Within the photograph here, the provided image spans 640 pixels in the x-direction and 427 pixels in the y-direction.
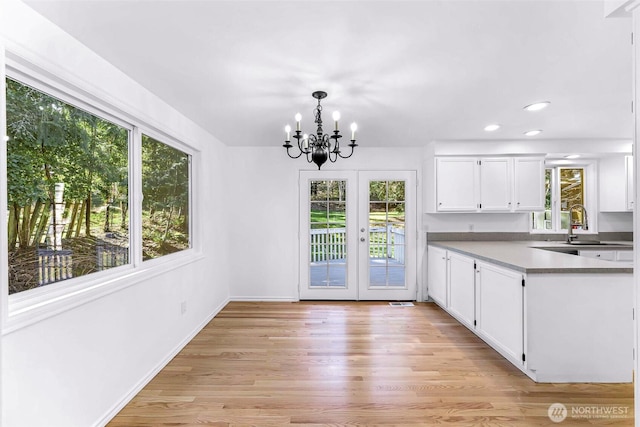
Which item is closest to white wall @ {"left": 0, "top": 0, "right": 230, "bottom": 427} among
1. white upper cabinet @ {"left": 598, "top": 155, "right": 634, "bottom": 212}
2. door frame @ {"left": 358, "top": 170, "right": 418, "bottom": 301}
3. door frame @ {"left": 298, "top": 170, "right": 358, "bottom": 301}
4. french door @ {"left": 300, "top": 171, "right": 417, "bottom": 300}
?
door frame @ {"left": 298, "top": 170, "right": 358, "bottom": 301}

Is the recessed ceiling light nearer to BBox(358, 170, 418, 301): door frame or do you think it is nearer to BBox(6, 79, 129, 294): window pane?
BBox(358, 170, 418, 301): door frame

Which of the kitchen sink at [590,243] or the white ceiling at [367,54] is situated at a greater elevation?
the white ceiling at [367,54]

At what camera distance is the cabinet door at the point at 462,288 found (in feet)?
11.0

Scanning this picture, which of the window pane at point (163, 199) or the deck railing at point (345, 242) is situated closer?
the window pane at point (163, 199)

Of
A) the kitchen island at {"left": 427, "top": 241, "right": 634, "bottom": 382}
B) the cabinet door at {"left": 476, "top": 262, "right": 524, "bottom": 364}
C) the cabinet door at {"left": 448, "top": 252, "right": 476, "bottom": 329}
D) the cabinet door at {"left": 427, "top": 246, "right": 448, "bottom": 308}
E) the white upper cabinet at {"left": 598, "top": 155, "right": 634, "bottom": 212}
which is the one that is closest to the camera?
the kitchen island at {"left": 427, "top": 241, "right": 634, "bottom": 382}

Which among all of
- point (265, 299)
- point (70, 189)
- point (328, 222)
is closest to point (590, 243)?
point (328, 222)

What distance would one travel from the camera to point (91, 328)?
77.0 inches

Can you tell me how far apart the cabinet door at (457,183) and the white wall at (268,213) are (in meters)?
0.40

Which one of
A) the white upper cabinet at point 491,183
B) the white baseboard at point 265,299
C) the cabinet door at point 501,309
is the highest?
the white upper cabinet at point 491,183

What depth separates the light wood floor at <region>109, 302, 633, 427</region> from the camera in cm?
212

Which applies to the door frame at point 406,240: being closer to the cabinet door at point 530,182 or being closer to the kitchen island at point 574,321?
the cabinet door at point 530,182

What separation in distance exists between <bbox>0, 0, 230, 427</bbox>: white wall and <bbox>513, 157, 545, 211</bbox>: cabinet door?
3.99m

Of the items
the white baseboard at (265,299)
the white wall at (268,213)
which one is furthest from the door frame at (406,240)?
the white baseboard at (265,299)

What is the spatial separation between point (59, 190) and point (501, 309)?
3220 mm
